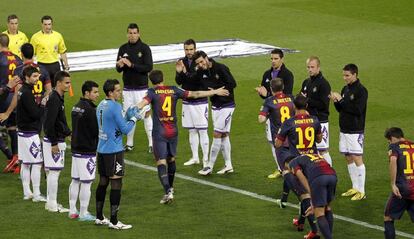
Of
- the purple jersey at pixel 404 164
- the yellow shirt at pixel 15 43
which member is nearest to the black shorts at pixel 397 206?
the purple jersey at pixel 404 164

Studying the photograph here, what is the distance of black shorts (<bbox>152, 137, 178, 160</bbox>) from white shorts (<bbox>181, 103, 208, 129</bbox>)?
8.06 ft

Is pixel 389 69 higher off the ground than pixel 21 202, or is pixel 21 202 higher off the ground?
pixel 389 69

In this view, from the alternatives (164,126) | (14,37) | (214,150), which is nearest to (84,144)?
(164,126)

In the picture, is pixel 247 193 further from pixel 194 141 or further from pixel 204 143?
pixel 194 141

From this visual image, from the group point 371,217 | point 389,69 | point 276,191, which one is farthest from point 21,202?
point 389,69

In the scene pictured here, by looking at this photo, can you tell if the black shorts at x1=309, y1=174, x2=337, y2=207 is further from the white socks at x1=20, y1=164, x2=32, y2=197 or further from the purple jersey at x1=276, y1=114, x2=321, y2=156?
the white socks at x1=20, y1=164, x2=32, y2=197

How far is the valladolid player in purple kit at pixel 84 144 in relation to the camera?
1783cm

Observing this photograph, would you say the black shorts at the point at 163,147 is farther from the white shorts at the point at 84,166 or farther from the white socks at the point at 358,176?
the white socks at the point at 358,176

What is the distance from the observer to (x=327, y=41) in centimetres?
3312

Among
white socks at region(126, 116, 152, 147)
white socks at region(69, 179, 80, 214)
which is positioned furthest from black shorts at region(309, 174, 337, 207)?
white socks at region(126, 116, 152, 147)

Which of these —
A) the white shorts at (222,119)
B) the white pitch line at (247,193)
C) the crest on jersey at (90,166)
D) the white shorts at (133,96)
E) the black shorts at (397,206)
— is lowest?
the white pitch line at (247,193)

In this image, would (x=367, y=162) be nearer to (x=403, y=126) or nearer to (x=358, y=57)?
(x=403, y=126)

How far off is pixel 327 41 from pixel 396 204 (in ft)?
54.5

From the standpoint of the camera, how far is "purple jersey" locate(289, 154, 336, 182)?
1684cm
